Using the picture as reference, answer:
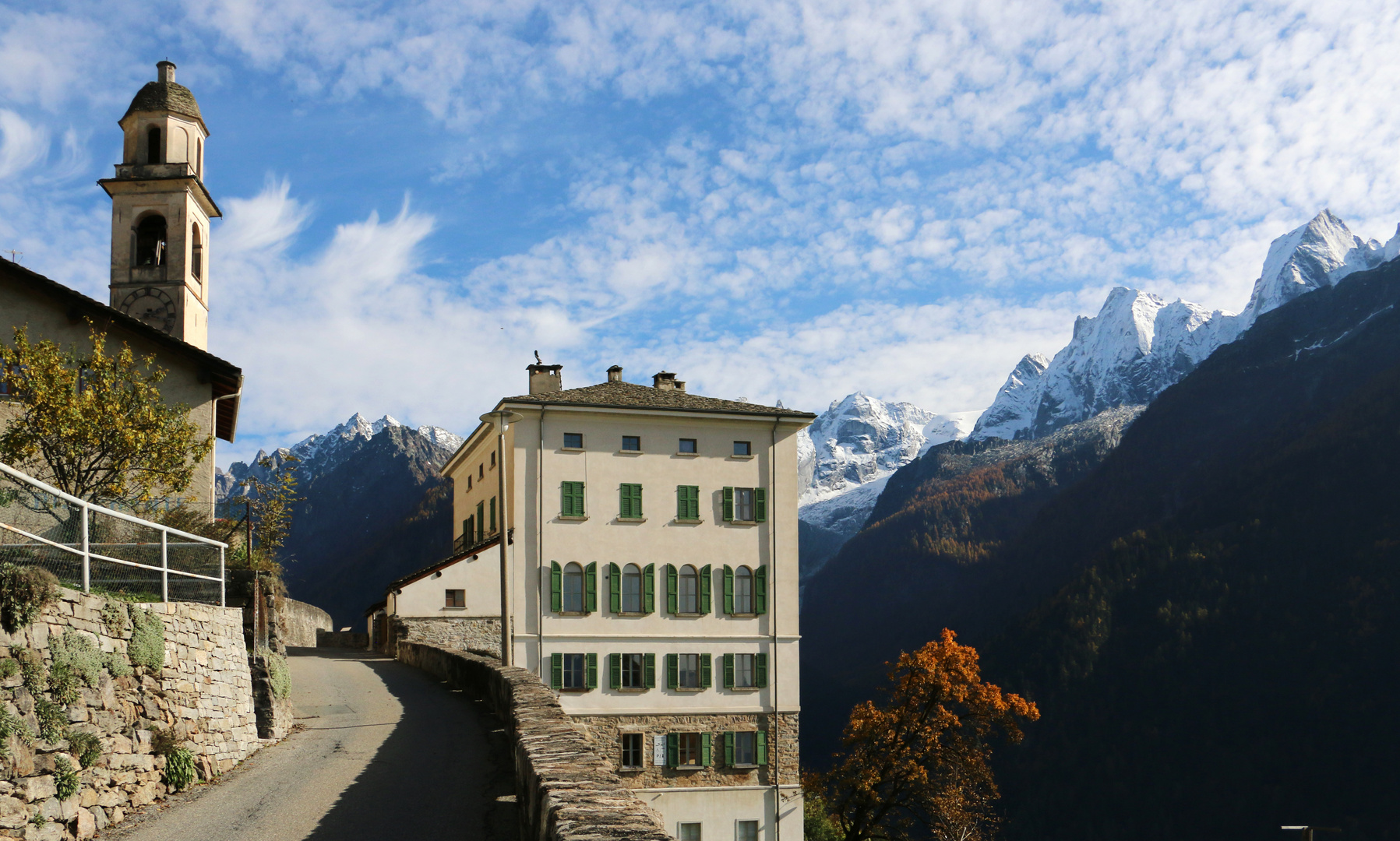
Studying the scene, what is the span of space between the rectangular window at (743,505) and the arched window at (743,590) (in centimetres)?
196

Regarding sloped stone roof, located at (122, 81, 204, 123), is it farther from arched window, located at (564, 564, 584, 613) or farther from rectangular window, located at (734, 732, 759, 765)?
rectangular window, located at (734, 732, 759, 765)

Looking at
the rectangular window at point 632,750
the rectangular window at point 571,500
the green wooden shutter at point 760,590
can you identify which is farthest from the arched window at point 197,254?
the green wooden shutter at point 760,590

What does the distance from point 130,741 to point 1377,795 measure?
13668 centimetres

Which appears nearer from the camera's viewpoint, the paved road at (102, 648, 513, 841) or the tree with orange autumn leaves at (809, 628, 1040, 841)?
the paved road at (102, 648, 513, 841)

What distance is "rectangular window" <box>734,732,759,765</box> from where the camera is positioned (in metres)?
42.6

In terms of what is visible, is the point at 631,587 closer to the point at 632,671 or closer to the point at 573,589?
the point at 573,589

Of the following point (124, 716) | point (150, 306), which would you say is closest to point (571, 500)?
point (150, 306)

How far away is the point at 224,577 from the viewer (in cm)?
1712

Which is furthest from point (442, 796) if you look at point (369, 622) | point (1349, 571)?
point (1349, 571)

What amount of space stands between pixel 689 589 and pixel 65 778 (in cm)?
3296

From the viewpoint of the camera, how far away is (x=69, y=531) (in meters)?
11.9

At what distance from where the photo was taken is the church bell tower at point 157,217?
121 ft

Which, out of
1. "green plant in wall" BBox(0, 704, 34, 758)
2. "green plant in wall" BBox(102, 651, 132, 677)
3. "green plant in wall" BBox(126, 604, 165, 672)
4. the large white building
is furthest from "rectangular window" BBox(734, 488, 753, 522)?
"green plant in wall" BBox(0, 704, 34, 758)

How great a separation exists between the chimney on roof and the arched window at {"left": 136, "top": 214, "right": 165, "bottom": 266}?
13.8 metres
